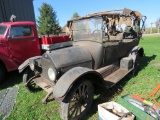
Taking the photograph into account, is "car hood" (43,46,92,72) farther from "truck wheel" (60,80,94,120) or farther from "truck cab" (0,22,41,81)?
"truck cab" (0,22,41,81)

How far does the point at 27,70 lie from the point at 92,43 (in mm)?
1860

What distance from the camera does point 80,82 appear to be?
9.53 feet

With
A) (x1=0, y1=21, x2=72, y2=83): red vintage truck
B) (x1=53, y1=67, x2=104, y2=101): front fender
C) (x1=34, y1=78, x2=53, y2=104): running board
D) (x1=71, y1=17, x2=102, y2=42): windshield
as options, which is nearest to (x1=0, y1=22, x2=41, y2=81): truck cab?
(x1=0, y1=21, x2=72, y2=83): red vintage truck

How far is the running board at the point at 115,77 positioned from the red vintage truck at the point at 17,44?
7.29 feet

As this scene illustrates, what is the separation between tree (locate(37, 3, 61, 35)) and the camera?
100 ft

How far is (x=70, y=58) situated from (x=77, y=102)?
96 cm

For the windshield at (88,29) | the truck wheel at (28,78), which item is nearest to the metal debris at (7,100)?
the truck wheel at (28,78)

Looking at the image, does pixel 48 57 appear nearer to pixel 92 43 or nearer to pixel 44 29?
pixel 92 43

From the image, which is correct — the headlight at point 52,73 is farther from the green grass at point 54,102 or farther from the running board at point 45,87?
the green grass at point 54,102

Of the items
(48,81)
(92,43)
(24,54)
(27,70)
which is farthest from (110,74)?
(24,54)

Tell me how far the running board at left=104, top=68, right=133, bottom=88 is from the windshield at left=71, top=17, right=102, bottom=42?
98cm

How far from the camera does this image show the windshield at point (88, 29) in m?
3.82

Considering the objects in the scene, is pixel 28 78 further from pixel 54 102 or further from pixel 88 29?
pixel 88 29

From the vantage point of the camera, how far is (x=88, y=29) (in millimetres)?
4035
